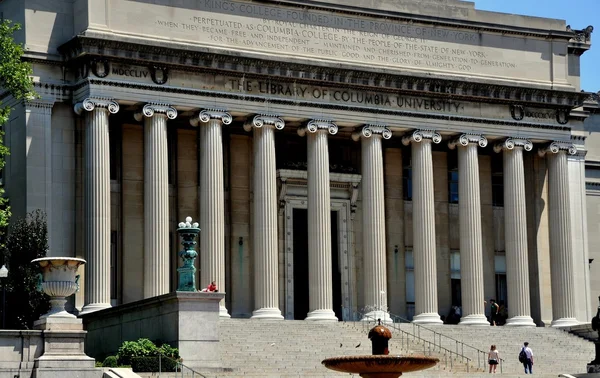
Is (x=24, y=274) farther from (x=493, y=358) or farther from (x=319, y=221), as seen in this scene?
(x=493, y=358)

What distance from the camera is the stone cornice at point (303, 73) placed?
56.6 m

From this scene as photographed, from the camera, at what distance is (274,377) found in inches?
1811

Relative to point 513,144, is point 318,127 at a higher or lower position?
higher

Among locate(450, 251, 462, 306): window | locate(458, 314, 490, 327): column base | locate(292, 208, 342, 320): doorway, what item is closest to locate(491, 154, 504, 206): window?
locate(450, 251, 462, 306): window

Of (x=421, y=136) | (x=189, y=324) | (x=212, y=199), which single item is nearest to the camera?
(x=189, y=324)

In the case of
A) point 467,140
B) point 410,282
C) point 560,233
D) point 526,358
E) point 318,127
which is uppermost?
point 318,127

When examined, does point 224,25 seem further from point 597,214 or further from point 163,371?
point 597,214

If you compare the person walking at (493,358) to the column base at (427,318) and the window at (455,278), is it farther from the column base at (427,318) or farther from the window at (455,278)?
the window at (455,278)

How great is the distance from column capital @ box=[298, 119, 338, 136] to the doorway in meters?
4.05

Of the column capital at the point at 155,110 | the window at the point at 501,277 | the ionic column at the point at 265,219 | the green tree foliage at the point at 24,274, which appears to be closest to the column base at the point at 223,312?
the ionic column at the point at 265,219

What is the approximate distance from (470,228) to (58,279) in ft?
88.8

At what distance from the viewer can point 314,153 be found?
61125mm

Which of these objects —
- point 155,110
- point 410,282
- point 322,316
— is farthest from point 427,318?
point 155,110

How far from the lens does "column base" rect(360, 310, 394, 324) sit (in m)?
59.8
